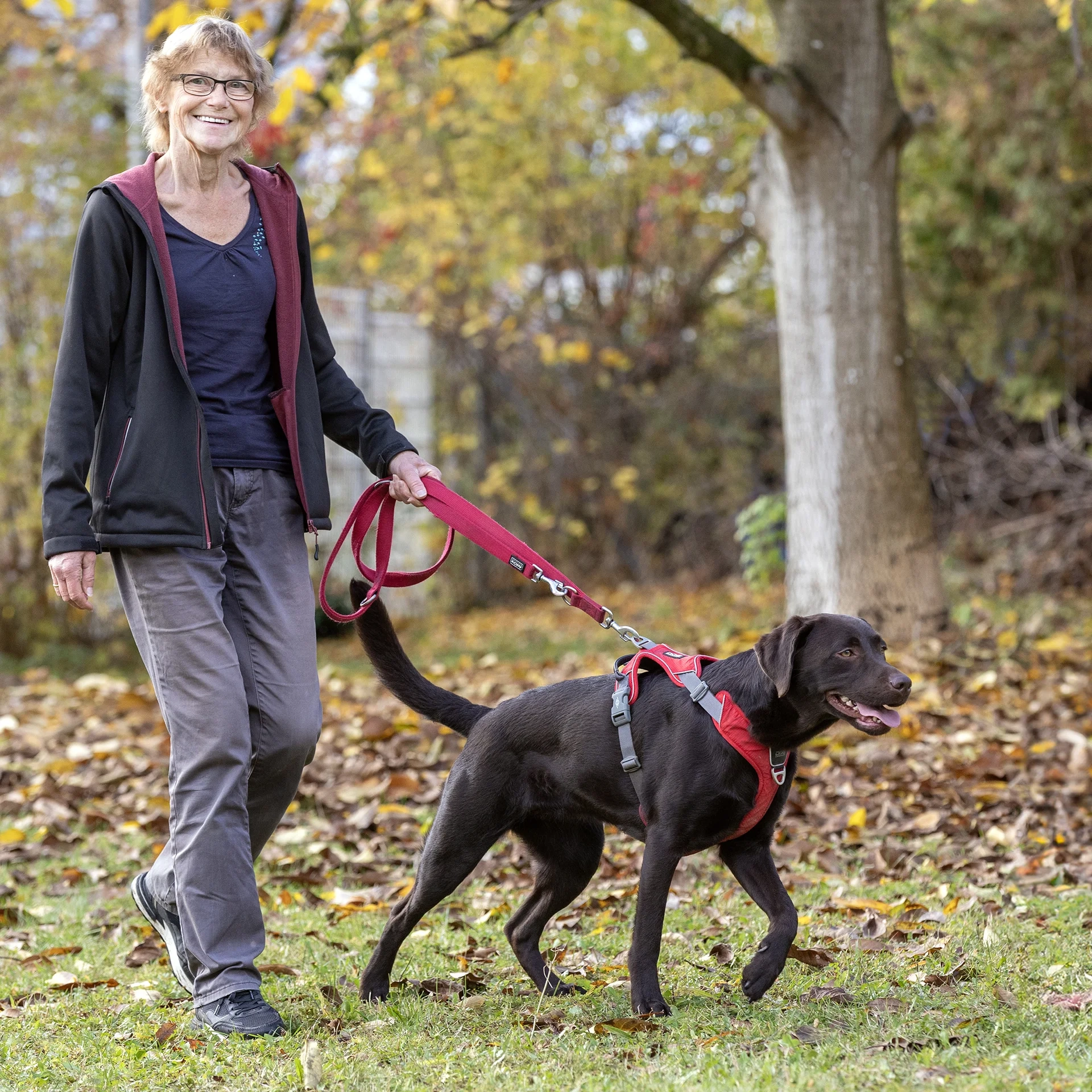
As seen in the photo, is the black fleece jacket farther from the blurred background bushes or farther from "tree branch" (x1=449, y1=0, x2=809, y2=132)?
the blurred background bushes

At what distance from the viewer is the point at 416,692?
3510 millimetres

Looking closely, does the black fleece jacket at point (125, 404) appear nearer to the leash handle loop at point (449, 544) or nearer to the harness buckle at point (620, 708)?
the leash handle loop at point (449, 544)

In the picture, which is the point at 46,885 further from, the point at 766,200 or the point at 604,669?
the point at 766,200

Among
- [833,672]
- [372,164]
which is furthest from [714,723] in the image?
[372,164]

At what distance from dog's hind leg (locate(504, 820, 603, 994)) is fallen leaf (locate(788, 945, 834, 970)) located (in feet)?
1.93

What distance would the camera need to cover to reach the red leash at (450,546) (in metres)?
3.54

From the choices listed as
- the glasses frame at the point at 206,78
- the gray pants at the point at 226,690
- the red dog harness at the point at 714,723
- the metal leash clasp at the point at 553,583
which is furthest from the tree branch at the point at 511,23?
the red dog harness at the point at 714,723

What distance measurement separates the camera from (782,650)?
3.17 m

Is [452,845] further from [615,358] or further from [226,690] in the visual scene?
[615,358]

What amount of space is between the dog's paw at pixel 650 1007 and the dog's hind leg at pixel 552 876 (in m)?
0.45

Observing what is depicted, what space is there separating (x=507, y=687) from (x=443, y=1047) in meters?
4.54

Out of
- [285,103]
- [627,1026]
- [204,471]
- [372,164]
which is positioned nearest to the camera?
[627,1026]

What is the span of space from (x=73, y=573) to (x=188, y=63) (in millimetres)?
1319

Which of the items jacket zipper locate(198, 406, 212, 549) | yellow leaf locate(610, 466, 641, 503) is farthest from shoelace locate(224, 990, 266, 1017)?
yellow leaf locate(610, 466, 641, 503)
